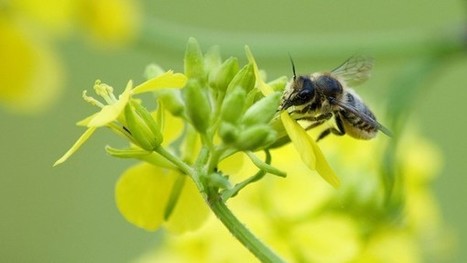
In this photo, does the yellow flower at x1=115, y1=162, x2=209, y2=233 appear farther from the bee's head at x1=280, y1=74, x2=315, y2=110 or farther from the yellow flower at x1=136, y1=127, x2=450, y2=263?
the yellow flower at x1=136, y1=127, x2=450, y2=263

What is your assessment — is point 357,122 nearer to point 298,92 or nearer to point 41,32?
point 298,92

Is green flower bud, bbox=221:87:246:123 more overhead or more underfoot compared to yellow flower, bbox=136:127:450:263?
more overhead

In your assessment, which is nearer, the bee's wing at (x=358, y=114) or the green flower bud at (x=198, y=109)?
the green flower bud at (x=198, y=109)

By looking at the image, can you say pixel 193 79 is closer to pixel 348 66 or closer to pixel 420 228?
pixel 348 66

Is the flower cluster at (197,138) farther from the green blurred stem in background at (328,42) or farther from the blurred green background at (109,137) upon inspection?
the blurred green background at (109,137)

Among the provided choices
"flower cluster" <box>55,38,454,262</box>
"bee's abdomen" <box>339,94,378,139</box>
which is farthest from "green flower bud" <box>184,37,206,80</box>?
"bee's abdomen" <box>339,94,378,139</box>

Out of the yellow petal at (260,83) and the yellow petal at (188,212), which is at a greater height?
the yellow petal at (260,83)

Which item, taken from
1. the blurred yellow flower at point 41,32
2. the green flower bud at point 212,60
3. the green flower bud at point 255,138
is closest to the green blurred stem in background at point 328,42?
the blurred yellow flower at point 41,32
